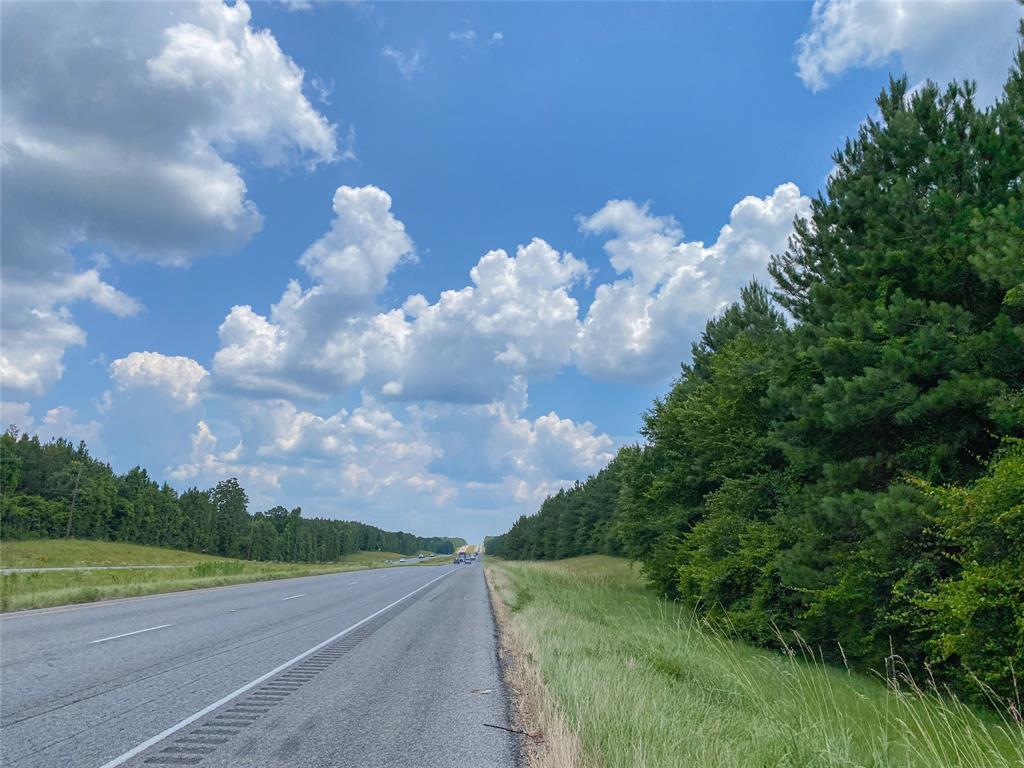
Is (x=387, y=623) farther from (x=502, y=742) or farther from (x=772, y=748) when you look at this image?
(x=772, y=748)

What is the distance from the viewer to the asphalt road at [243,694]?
18.3 feet

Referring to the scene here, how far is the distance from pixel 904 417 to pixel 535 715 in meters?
8.55

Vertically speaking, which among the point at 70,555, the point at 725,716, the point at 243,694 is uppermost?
the point at 725,716

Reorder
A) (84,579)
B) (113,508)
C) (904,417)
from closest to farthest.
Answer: (904,417)
(84,579)
(113,508)

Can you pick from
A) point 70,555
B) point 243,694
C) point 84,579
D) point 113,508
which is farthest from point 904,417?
point 113,508

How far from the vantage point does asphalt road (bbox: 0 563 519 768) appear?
557 centimetres

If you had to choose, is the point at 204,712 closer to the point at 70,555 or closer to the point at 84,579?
the point at 84,579

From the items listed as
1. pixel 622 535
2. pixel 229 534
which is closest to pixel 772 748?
pixel 622 535

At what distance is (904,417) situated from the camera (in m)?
11.2

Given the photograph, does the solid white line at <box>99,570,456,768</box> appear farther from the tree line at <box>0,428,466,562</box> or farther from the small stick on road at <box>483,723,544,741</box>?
the tree line at <box>0,428,466,562</box>

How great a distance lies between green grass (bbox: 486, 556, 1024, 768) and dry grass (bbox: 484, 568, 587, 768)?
13 cm

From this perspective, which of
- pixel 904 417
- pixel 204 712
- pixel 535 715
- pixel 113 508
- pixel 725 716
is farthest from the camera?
pixel 113 508

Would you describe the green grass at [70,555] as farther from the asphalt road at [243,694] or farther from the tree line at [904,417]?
the tree line at [904,417]

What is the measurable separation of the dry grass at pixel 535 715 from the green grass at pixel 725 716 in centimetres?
13
